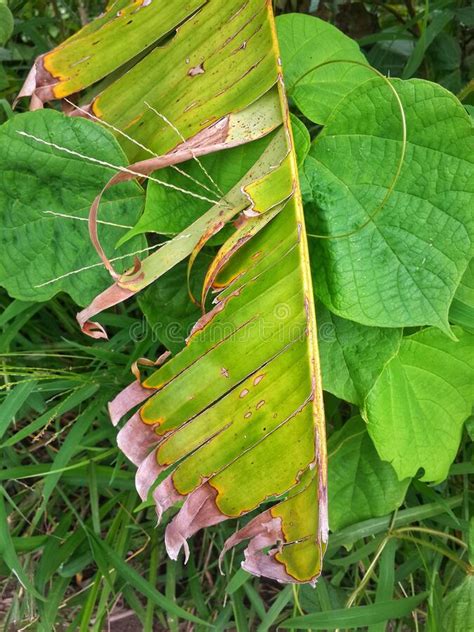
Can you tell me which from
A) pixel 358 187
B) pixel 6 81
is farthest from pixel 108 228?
pixel 6 81

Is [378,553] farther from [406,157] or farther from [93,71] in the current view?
[93,71]

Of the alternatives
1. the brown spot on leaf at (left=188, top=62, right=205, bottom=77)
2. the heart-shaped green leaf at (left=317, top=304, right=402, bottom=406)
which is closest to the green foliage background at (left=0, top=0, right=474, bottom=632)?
the heart-shaped green leaf at (left=317, top=304, right=402, bottom=406)

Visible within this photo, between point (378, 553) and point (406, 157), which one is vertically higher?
point (406, 157)

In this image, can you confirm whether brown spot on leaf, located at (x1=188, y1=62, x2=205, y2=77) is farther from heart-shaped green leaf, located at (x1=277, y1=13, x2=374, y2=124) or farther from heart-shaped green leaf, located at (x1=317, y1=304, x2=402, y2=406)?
heart-shaped green leaf, located at (x1=317, y1=304, x2=402, y2=406)

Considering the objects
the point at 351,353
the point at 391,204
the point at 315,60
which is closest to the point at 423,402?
the point at 351,353

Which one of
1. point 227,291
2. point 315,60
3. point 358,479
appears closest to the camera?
point 227,291

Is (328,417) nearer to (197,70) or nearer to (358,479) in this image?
(358,479)

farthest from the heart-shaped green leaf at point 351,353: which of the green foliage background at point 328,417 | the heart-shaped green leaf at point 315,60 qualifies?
the heart-shaped green leaf at point 315,60
